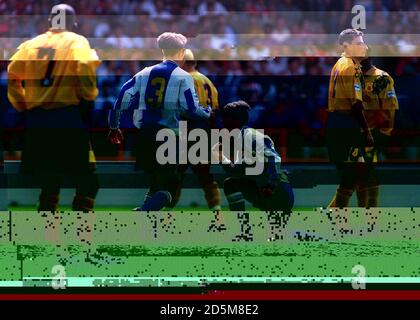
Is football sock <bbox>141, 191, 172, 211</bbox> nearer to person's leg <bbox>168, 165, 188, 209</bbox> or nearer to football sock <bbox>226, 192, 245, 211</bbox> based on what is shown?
person's leg <bbox>168, 165, 188, 209</bbox>

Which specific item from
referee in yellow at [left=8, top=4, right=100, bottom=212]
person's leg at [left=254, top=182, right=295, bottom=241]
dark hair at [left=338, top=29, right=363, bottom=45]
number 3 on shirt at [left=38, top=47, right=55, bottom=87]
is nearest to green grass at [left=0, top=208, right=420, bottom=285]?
person's leg at [left=254, top=182, right=295, bottom=241]

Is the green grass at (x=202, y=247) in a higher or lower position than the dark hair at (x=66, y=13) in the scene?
lower

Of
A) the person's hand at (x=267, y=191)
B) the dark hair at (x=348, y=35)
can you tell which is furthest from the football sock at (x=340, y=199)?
the dark hair at (x=348, y=35)

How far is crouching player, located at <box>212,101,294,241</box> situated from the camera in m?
5.40

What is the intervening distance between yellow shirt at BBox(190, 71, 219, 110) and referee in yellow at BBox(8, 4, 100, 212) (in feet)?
1.24

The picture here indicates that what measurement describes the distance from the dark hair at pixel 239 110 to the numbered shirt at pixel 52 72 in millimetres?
484

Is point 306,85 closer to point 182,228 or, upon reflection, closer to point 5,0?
point 182,228

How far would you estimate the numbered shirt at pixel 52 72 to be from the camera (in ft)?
17.6

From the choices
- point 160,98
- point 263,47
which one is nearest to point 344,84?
point 263,47

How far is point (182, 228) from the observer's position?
552cm

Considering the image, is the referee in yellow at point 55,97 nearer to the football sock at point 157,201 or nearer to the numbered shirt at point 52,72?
the numbered shirt at point 52,72

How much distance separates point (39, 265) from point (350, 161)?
1191mm

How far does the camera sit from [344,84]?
5.37 meters
